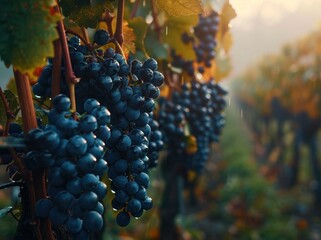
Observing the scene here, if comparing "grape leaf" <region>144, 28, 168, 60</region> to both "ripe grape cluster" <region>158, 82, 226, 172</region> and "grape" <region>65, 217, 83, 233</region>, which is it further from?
"grape" <region>65, 217, 83, 233</region>

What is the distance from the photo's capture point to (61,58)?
113 cm

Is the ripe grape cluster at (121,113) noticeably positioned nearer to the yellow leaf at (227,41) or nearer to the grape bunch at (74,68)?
the grape bunch at (74,68)

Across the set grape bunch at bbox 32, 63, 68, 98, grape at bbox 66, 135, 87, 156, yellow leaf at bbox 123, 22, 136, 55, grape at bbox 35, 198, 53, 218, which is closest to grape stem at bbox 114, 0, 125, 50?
yellow leaf at bbox 123, 22, 136, 55

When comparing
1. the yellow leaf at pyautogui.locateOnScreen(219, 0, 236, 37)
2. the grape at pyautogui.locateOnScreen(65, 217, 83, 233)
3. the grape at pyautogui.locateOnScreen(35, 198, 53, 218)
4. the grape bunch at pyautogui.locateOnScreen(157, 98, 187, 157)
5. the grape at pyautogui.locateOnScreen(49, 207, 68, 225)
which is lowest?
the grape at pyautogui.locateOnScreen(65, 217, 83, 233)

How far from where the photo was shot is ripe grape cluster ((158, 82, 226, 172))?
2.39 metres

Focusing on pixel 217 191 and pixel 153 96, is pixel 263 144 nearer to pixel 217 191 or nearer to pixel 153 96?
pixel 217 191

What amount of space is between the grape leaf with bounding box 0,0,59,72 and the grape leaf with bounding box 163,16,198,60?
1370 mm

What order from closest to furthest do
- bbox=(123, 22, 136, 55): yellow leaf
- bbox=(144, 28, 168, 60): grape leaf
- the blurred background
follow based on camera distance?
bbox=(123, 22, 136, 55): yellow leaf < bbox=(144, 28, 168, 60): grape leaf < the blurred background

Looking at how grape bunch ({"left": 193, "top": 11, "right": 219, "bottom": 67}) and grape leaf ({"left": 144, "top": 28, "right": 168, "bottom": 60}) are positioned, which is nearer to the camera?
grape leaf ({"left": 144, "top": 28, "right": 168, "bottom": 60})

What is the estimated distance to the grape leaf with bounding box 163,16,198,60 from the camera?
7.56 ft

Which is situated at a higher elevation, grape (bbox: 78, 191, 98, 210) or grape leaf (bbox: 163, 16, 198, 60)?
grape leaf (bbox: 163, 16, 198, 60)

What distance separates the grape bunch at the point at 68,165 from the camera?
98 centimetres

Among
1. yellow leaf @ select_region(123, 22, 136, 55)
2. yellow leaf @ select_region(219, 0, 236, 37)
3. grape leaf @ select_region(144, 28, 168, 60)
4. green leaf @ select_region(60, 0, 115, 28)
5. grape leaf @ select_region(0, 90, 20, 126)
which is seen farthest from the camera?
yellow leaf @ select_region(219, 0, 236, 37)

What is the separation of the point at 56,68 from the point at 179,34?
Answer: 1.40m
